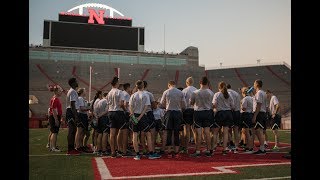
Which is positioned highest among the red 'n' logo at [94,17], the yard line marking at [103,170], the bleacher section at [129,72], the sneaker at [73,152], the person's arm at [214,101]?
the red 'n' logo at [94,17]

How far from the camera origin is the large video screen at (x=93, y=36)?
156 feet

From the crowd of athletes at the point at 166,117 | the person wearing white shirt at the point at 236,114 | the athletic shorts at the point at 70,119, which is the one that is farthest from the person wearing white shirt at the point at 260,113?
the athletic shorts at the point at 70,119

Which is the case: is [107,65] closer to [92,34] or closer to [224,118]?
[92,34]

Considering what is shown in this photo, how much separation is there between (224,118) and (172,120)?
1.55 m

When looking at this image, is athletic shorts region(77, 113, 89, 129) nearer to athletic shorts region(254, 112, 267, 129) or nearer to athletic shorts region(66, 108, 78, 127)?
athletic shorts region(66, 108, 78, 127)

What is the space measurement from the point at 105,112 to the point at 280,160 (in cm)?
485

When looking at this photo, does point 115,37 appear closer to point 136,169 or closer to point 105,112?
point 105,112

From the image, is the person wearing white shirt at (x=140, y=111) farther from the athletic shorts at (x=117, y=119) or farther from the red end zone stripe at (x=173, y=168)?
the red end zone stripe at (x=173, y=168)

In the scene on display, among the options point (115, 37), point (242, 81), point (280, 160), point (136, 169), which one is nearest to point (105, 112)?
point (136, 169)

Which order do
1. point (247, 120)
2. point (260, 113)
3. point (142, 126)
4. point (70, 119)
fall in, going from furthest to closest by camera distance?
point (247, 120) → point (70, 119) → point (260, 113) → point (142, 126)

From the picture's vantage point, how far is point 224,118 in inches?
343

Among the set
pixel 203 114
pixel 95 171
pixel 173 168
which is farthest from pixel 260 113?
pixel 95 171

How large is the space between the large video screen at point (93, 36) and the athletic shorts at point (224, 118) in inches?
1644

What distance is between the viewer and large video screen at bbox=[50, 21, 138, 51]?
47.4m
